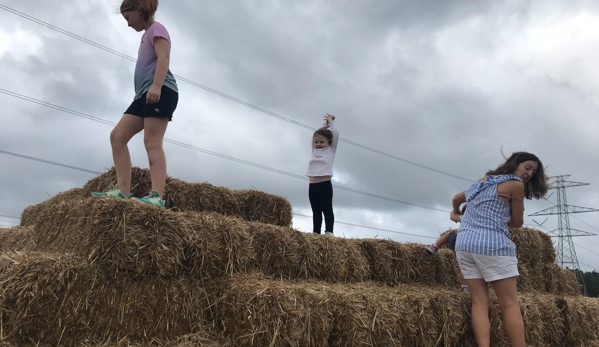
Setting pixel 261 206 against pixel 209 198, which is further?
pixel 261 206

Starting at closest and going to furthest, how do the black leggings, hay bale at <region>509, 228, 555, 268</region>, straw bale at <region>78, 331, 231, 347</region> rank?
straw bale at <region>78, 331, 231, 347</region> < the black leggings < hay bale at <region>509, 228, 555, 268</region>

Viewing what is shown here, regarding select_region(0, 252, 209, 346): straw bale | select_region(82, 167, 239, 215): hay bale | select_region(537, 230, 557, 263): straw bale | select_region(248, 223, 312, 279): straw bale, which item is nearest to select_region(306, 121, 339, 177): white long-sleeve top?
select_region(82, 167, 239, 215): hay bale

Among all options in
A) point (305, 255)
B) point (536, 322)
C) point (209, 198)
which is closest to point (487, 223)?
point (305, 255)

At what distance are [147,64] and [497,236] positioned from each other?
301cm

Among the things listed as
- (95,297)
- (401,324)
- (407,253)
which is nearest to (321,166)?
(407,253)

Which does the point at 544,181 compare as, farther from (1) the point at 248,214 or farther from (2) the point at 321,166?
(1) the point at 248,214

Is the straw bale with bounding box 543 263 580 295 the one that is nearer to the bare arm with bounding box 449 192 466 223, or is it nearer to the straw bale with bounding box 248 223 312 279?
the bare arm with bounding box 449 192 466 223

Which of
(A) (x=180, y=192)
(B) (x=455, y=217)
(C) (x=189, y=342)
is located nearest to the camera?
(C) (x=189, y=342)

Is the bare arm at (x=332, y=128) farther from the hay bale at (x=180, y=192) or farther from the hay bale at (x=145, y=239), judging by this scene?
the hay bale at (x=145, y=239)

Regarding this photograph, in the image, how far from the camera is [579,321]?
5.32 metres

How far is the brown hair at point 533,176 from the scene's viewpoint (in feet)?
12.0

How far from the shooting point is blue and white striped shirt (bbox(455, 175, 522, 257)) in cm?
339

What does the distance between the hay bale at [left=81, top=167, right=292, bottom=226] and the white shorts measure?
2.34m

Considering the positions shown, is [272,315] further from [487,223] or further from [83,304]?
[487,223]
